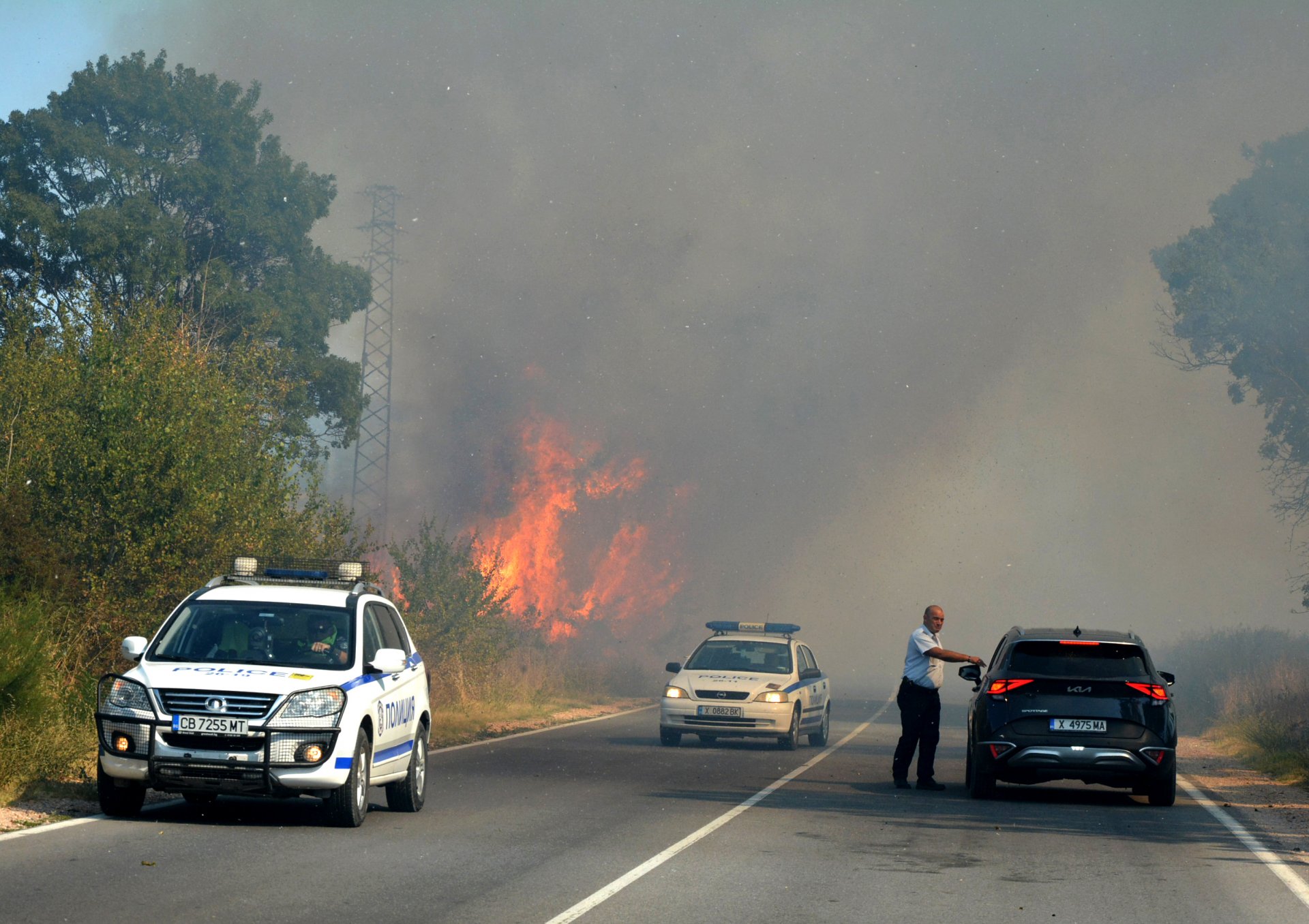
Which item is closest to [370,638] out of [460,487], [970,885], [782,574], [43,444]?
[970,885]

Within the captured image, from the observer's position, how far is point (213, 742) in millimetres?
11961

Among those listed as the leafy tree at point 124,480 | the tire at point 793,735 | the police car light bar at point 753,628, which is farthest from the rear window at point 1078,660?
the leafy tree at point 124,480

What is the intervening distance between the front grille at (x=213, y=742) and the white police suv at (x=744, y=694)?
449 inches

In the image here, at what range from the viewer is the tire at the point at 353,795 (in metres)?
12.4

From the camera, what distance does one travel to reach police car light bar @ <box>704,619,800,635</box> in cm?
2583

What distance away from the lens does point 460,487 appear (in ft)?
190

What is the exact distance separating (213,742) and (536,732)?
596 inches

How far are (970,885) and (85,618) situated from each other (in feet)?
46.4

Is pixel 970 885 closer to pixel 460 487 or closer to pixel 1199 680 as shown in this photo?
pixel 1199 680

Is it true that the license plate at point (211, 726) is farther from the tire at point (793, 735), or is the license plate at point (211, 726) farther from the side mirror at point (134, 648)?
the tire at point (793, 735)

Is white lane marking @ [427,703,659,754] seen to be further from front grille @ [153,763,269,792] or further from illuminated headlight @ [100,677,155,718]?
front grille @ [153,763,269,792]

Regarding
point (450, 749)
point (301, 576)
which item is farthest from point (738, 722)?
point (301, 576)

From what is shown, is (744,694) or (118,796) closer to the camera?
(118,796)

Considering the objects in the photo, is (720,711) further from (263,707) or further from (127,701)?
(127,701)
